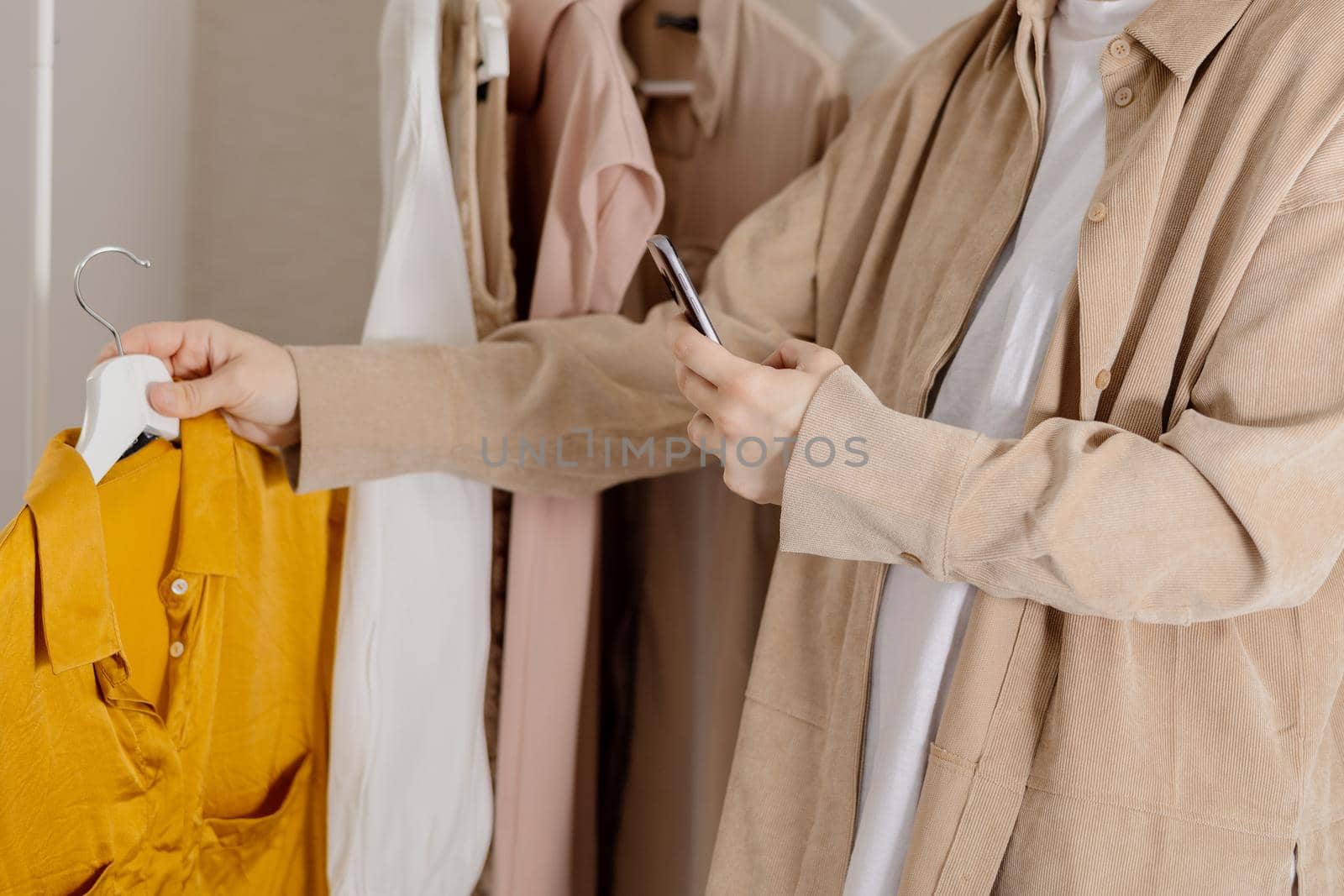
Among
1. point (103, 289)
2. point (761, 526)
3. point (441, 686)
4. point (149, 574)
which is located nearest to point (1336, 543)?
point (761, 526)

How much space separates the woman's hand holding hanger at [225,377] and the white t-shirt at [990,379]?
1.68 ft

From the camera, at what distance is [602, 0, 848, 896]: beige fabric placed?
1.16 m

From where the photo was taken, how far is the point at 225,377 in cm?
85

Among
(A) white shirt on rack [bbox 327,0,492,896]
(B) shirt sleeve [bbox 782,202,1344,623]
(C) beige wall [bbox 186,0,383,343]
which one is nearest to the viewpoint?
(B) shirt sleeve [bbox 782,202,1344,623]

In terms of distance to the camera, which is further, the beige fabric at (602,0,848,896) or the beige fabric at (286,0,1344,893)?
the beige fabric at (602,0,848,896)

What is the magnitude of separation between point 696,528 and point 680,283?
0.48m

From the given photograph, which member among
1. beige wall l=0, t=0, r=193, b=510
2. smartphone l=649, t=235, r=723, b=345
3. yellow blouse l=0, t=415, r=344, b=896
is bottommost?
yellow blouse l=0, t=415, r=344, b=896

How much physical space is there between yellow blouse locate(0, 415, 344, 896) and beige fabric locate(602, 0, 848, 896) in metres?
0.39

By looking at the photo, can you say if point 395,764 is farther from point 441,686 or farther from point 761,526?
point 761,526

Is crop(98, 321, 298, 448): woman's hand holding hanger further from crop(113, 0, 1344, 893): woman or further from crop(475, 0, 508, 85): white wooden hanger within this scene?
crop(475, 0, 508, 85): white wooden hanger

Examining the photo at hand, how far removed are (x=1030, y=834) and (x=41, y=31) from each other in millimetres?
957

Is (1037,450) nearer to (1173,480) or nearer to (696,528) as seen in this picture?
(1173,480)

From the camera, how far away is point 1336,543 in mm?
674

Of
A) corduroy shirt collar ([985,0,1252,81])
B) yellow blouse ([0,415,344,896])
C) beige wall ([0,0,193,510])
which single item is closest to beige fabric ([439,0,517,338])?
yellow blouse ([0,415,344,896])
